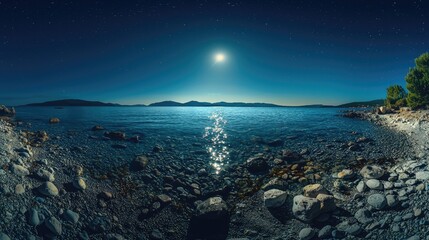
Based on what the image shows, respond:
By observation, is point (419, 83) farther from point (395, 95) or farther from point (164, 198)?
point (164, 198)

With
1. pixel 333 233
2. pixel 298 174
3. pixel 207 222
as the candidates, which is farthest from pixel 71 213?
pixel 298 174

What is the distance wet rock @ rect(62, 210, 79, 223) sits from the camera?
24.9ft

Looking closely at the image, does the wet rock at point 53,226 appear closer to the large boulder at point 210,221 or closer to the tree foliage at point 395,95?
the large boulder at point 210,221

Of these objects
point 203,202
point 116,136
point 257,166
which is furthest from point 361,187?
point 116,136

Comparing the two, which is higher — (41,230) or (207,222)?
(41,230)

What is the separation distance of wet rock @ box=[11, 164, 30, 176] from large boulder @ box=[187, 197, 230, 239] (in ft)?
24.7

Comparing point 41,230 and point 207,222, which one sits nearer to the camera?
point 41,230

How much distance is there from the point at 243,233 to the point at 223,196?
2.78 m

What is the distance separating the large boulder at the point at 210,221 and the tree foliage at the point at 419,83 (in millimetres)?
49773

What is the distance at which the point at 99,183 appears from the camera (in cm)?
1077

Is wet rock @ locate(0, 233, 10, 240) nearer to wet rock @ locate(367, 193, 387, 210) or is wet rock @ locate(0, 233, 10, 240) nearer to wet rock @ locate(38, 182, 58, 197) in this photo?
wet rock @ locate(38, 182, 58, 197)

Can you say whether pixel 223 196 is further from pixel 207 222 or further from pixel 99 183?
pixel 99 183

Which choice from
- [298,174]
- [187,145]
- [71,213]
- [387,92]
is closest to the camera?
[71,213]

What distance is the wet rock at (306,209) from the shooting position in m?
7.82
